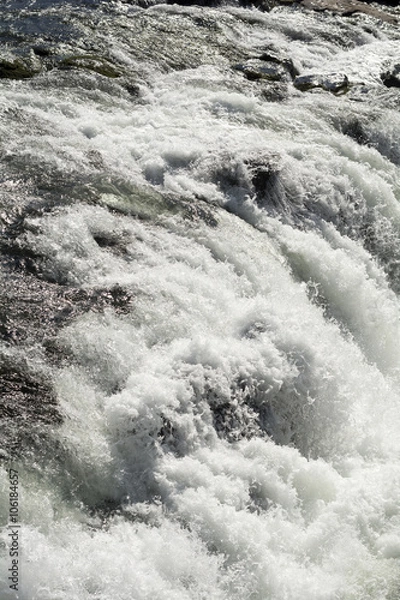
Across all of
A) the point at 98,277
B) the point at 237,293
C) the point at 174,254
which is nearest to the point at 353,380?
the point at 237,293

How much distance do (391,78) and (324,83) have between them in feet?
6.71

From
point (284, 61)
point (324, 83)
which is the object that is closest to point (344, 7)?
point (284, 61)

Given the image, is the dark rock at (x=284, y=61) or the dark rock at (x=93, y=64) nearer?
the dark rock at (x=93, y=64)

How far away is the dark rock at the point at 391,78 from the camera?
1645 centimetres

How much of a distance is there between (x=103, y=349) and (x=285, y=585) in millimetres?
2626

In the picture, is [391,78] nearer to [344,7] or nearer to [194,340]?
[344,7]

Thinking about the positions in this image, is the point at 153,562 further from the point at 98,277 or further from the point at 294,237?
the point at 294,237

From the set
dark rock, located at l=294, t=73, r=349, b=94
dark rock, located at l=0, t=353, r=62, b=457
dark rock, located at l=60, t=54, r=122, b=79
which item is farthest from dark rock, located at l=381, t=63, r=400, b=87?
dark rock, located at l=0, t=353, r=62, b=457

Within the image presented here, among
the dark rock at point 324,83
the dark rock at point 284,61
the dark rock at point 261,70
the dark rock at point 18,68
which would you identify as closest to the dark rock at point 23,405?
the dark rock at point 18,68

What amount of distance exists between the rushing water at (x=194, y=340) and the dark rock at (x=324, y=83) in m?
2.02

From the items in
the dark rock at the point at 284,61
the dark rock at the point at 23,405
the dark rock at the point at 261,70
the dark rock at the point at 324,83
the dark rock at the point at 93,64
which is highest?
the dark rock at the point at 324,83

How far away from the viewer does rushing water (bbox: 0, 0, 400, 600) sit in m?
5.52

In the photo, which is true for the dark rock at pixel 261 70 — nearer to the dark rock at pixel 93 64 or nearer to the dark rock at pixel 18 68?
the dark rock at pixel 93 64

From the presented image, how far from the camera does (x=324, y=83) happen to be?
615 inches
